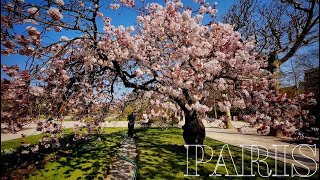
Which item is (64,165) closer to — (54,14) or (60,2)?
(54,14)

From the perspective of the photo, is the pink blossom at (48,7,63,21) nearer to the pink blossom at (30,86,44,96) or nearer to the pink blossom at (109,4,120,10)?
the pink blossom at (30,86,44,96)

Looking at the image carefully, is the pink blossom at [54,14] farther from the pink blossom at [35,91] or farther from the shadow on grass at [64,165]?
the shadow on grass at [64,165]

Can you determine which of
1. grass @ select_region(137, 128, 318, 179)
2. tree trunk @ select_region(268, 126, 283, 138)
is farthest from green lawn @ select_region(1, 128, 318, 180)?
tree trunk @ select_region(268, 126, 283, 138)

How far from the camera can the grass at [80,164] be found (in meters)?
7.52

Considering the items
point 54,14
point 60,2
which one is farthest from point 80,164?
point 60,2

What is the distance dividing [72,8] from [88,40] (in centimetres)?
122

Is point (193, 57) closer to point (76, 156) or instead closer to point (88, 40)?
point (88, 40)

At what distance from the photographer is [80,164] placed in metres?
8.77

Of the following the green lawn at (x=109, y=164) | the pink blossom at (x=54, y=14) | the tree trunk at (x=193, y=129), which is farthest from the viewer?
the tree trunk at (x=193, y=129)

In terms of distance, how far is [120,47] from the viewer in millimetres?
7582

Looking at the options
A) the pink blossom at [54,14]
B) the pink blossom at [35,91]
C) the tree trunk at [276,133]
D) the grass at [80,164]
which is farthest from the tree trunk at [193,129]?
the tree trunk at [276,133]

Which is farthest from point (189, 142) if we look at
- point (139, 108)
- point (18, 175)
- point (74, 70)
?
point (18, 175)

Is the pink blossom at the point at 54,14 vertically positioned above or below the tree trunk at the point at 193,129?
above

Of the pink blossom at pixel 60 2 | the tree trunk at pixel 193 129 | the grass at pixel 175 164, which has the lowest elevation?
the grass at pixel 175 164
